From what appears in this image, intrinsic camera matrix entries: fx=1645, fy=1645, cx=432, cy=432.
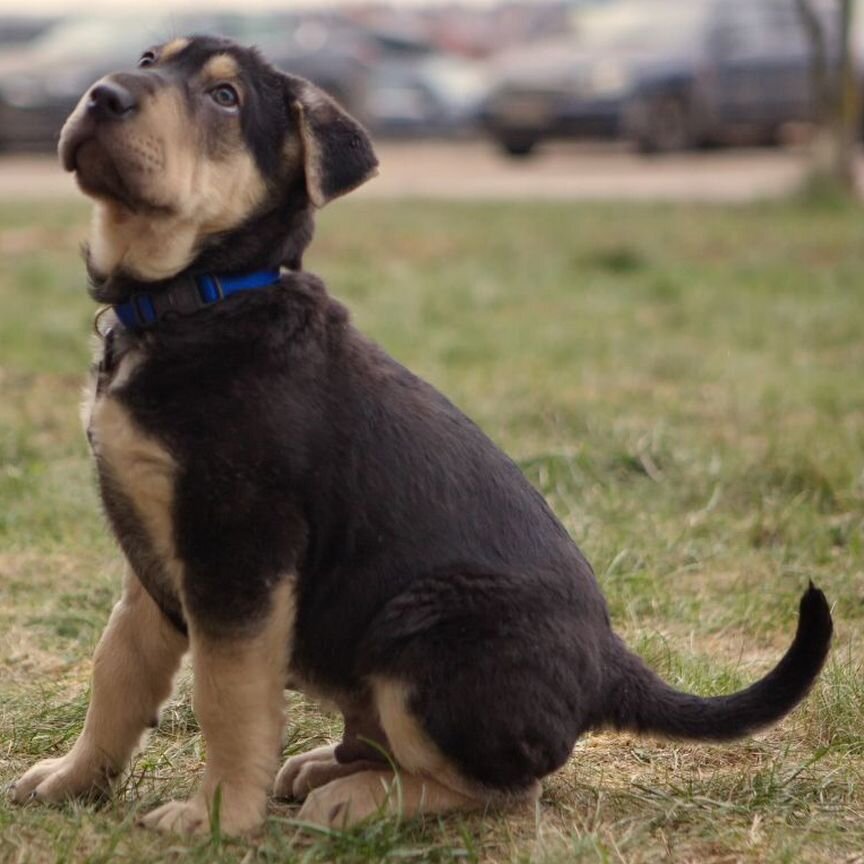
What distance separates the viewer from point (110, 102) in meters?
3.37

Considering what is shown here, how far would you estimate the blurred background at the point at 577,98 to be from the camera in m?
17.5

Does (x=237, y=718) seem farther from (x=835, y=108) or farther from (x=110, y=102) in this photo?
(x=835, y=108)

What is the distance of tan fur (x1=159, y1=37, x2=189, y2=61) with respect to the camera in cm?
368

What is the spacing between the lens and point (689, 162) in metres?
18.8

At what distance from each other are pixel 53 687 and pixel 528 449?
2.62 m

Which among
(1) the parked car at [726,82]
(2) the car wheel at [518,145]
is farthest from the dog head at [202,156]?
(2) the car wheel at [518,145]

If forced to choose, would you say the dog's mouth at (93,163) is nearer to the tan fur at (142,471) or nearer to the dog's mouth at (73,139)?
the dog's mouth at (73,139)

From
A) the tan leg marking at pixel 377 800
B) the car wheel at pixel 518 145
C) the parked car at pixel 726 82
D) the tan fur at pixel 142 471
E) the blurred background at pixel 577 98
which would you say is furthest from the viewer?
the car wheel at pixel 518 145

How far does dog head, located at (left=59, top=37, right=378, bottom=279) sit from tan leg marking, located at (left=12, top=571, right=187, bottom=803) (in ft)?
2.48

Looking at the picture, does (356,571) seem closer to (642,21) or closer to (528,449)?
(528,449)

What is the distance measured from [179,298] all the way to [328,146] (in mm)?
478

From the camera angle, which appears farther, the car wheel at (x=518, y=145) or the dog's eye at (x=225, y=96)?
the car wheel at (x=518, y=145)

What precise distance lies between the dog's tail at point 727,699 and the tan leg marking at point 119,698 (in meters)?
0.97

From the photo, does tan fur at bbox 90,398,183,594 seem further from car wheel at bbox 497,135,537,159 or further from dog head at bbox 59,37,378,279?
car wheel at bbox 497,135,537,159
